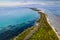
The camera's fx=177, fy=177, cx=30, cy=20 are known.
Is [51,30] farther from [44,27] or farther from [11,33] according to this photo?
[11,33]

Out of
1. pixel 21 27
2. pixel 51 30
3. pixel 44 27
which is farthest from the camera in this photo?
pixel 21 27

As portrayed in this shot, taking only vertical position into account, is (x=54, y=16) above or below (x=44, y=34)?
below

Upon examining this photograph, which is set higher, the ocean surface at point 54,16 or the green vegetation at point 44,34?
the green vegetation at point 44,34

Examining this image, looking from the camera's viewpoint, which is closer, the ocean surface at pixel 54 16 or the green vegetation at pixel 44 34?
the green vegetation at pixel 44 34

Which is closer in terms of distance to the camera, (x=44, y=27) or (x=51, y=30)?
(x=51, y=30)

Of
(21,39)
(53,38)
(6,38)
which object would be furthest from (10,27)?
(53,38)

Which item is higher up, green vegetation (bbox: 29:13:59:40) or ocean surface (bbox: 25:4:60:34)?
green vegetation (bbox: 29:13:59:40)

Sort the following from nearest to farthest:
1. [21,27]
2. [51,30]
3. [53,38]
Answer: [53,38], [51,30], [21,27]

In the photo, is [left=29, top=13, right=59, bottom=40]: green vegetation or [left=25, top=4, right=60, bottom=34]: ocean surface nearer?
[left=29, top=13, right=59, bottom=40]: green vegetation

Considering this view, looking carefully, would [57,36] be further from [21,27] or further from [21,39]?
[21,27]
